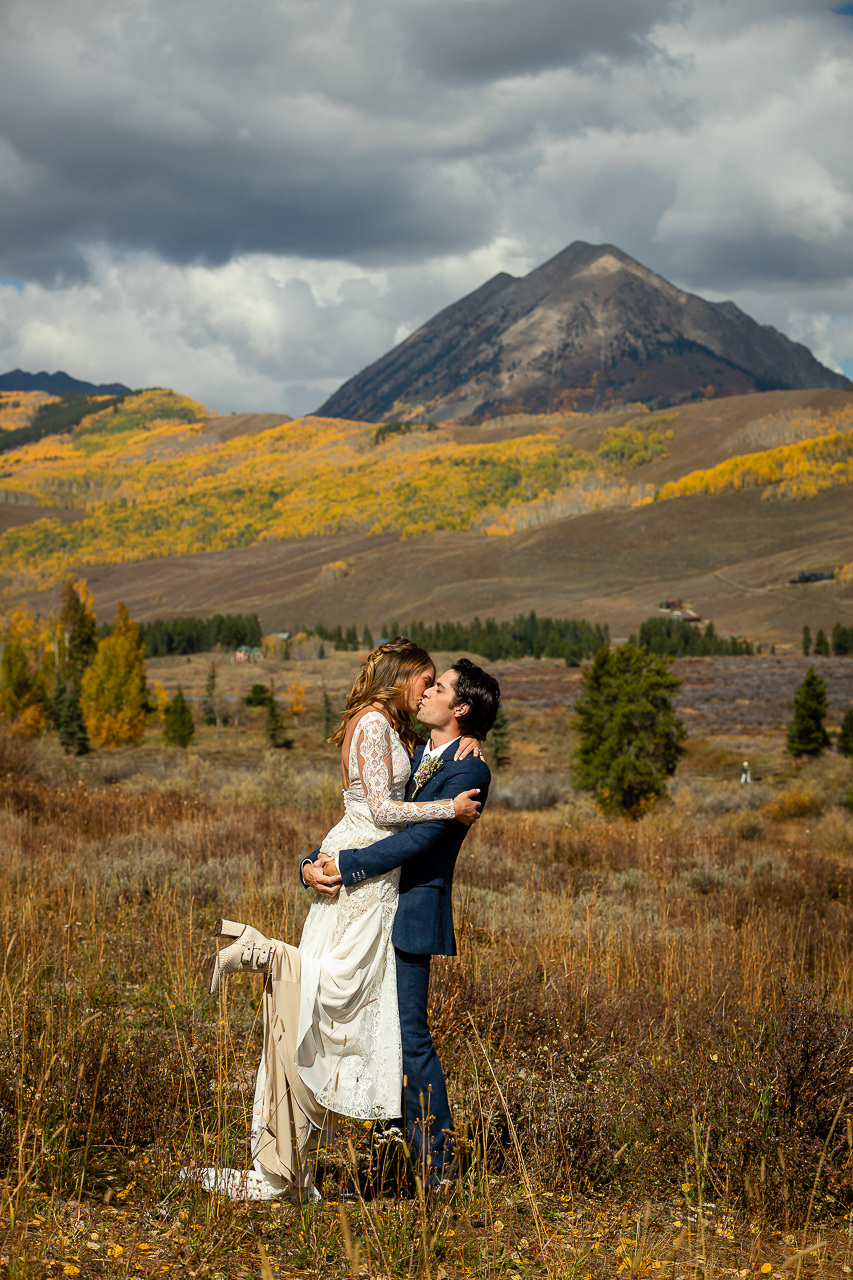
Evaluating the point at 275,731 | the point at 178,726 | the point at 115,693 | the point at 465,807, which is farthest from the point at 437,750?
the point at 275,731

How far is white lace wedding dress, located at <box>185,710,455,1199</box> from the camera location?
2992 mm

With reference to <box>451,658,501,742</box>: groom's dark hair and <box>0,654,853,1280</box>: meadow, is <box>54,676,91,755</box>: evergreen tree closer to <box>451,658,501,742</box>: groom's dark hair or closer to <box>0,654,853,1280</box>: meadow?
<box>0,654,853,1280</box>: meadow

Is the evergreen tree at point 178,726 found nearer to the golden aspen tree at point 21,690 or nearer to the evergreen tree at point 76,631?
the golden aspen tree at point 21,690

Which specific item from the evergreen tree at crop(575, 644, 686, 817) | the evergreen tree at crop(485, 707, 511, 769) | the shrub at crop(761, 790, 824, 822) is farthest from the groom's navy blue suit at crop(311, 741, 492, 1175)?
the evergreen tree at crop(485, 707, 511, 769)

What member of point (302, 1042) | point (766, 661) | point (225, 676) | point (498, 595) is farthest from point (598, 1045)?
point (498, 595)

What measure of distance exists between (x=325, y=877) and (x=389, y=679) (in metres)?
0.68

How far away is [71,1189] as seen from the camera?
115 inches

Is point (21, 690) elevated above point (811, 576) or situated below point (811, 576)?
below

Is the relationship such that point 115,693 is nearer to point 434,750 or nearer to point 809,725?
point 809,725

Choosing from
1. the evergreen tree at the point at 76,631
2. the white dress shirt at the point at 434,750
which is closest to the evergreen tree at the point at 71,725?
the evergreen tree at the point at 76,631

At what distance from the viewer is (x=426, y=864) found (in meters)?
3.18

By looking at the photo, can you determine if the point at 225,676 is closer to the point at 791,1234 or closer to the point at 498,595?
the point at 791,1234

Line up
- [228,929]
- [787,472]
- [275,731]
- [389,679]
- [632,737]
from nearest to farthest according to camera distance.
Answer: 1. [228,929]
2. [389,679]
3. [632,737]
4. [275,731]
5. [787,472]

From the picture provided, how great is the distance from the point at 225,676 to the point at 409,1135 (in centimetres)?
6507
